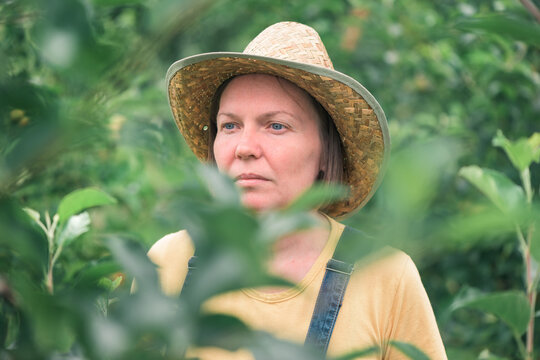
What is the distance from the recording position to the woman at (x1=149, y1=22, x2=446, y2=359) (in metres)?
1.13

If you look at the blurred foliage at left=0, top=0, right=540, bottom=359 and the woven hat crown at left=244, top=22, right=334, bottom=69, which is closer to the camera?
the blurred foliage at left=0, top=0, right=540, bottom=359

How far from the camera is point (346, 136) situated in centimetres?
139

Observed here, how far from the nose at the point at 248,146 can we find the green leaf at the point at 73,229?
31 centimetres

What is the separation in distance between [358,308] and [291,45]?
58 cm

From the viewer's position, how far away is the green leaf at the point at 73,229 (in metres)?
0.96

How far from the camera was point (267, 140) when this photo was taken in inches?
46.5

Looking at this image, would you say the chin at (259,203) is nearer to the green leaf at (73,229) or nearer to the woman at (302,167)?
the woman at (302,167)

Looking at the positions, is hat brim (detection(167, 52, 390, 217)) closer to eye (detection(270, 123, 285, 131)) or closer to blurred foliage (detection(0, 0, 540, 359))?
eye (detection(270, 123, 285, 131))

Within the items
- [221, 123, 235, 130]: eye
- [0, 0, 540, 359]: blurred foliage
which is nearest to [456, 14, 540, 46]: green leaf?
[0, 0, 540, 359]: blurred foliage

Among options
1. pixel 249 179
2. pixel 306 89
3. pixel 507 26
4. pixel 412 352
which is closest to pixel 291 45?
pixel 306 89

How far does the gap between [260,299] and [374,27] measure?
2256 mm

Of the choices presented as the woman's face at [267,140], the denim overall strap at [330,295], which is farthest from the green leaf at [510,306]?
the woman's face at [267,140]

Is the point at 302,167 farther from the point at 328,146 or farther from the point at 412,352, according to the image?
the point at 412,352

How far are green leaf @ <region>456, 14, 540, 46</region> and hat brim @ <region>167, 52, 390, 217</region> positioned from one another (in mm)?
545
